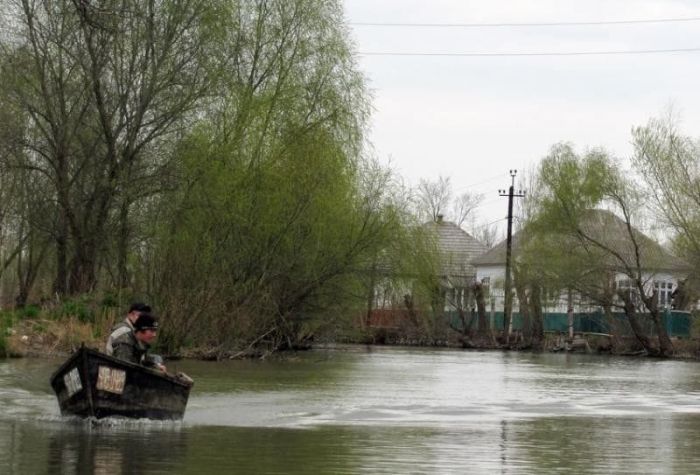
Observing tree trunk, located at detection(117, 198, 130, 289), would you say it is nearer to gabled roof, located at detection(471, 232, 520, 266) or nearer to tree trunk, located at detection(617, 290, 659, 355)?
tree trunk, located at detection(617, 290, 659, 355)

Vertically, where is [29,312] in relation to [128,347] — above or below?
above

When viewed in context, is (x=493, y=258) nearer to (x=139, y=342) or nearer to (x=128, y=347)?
(x=139, y=342)

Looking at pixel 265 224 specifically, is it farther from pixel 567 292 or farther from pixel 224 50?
pixel 567 292

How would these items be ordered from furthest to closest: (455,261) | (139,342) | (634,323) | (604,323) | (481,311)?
1. (455,261)
2. (481,311)
3. (604,323)
4. (634,323)
5. (139,342)

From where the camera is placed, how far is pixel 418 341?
70938 mm

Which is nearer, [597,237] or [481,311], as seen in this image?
[597,237]

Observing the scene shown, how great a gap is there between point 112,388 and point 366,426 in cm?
409

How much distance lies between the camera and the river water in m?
17.3

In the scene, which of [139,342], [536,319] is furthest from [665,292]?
[139,342]

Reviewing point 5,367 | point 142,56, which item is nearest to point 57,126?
point 142,56

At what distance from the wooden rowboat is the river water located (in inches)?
8.7

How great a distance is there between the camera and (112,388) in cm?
2056

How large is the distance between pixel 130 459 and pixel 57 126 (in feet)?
96.3

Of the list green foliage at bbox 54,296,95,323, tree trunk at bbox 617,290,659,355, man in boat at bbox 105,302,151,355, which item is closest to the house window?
tree trunk at bbox 617,290,659,355
